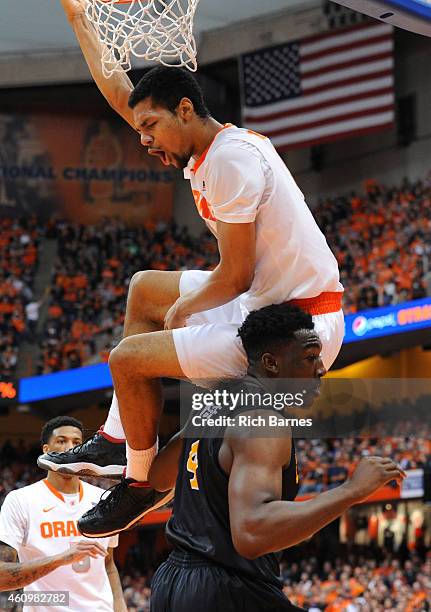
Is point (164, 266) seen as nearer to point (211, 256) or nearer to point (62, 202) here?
point (211, 256)

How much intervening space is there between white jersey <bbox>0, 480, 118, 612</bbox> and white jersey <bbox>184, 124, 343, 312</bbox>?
284 centimetres

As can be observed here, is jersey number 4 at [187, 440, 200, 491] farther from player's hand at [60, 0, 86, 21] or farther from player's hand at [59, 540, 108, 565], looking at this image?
player's hand at [60, 0, 86, 21]

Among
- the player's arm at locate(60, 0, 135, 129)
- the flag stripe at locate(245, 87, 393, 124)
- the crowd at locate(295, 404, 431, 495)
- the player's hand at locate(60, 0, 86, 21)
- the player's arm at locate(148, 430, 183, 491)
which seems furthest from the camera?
the flag stripe at locate(245, 87, 393, 124)

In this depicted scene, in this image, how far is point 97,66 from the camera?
192 inches

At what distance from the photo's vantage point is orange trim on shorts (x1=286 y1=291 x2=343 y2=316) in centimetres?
391

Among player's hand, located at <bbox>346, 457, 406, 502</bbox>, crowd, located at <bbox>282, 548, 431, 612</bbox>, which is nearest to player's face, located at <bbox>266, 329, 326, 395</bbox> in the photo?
player's hand, located at <bbox>346, 457, 406, 502</bbox>

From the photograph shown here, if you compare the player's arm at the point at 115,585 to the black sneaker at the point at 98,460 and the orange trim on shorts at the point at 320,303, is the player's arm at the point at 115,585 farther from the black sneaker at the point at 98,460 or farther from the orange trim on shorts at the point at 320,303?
the orange trim on shorts at the point at 320,303

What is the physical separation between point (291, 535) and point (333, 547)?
1410 centimetres

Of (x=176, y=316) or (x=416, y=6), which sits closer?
Result: (x=176, y=316)

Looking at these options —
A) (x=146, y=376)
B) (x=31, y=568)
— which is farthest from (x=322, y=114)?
(x=146, y=376)

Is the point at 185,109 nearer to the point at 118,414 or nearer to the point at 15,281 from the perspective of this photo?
the point at 118,414

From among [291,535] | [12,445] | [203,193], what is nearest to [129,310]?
[203,193]

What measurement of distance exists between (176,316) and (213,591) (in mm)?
980

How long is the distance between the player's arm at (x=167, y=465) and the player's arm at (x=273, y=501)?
2.19 feet
